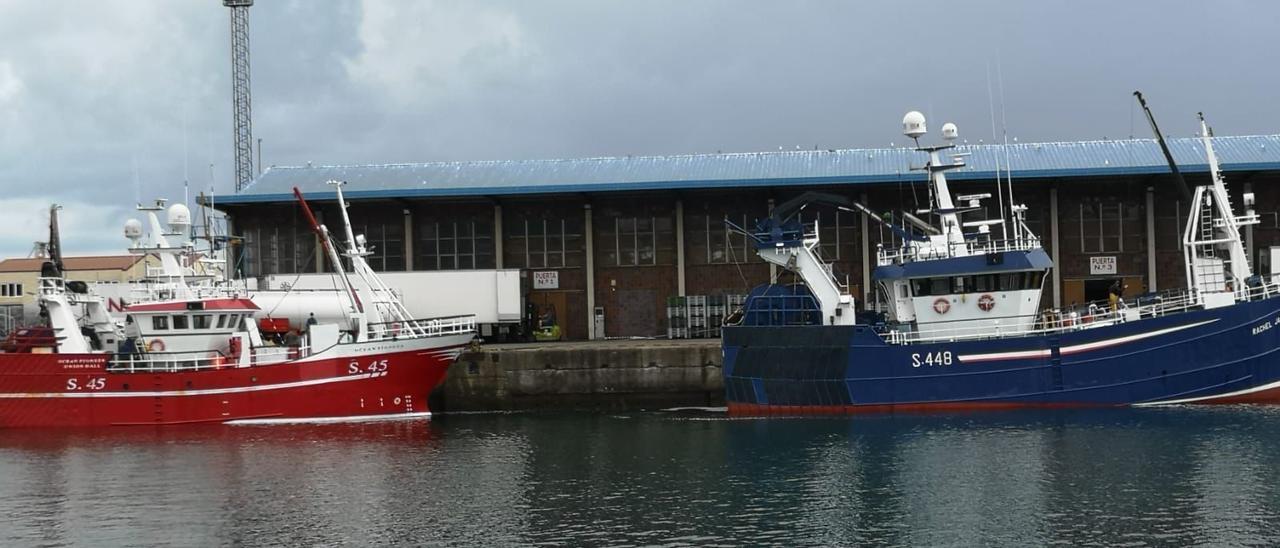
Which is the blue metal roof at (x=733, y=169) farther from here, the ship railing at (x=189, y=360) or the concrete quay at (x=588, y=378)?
the ship railing at (x=189, y=360)

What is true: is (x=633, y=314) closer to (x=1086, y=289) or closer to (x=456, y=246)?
(x=456, y=246)

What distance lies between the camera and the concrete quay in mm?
35906

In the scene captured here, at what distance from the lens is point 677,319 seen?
4153 centimetres

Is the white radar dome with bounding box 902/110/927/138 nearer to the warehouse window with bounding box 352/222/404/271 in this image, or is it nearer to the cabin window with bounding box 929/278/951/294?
the cabin window with bounding box 929/278/951/294

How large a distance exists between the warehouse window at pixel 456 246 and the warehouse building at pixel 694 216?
0.05 m

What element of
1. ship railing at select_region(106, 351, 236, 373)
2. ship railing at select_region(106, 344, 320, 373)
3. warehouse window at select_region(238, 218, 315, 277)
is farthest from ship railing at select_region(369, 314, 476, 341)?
warehouse window at select_region(238, 218, 315, 277)

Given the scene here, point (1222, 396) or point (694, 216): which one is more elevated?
point (694, 216)

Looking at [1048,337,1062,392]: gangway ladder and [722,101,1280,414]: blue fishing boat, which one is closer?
[722,101,1280,414]: blue fishing boat

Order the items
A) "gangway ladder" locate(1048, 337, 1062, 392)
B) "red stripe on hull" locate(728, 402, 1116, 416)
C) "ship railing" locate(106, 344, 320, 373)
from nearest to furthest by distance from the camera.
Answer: "gangway ladder" locate(1048, 337, 1062, 392), "red stripe on hull" locate(728, 402, 1116, 416), "ship railing" locate(106, 344, 320, 373)

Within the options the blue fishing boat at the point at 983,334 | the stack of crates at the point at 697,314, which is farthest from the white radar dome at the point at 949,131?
the stack of crates at the point at 697,314

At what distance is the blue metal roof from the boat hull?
965 cm

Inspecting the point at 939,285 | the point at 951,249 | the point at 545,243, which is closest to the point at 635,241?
the point at 545,243

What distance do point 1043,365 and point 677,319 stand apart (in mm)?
13940

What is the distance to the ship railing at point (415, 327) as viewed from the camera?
3478cm
